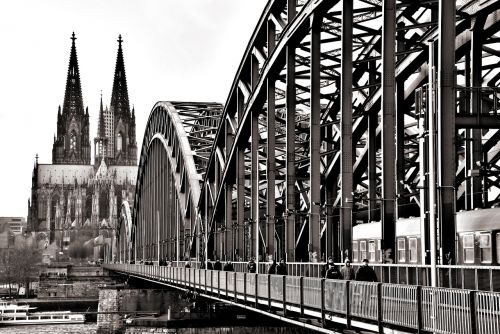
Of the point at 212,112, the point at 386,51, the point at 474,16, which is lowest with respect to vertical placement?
the point at 386,51

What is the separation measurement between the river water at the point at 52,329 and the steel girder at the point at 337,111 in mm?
43883

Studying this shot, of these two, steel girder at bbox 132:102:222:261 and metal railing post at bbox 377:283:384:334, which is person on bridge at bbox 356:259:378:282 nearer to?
metal railing post at bbox 377:283:384:334

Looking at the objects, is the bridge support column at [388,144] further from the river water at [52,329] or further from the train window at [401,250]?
the river water at [52,329]

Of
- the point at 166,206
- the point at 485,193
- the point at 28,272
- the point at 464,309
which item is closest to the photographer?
the point at 464,309

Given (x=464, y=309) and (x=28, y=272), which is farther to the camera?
(x=28, y=272)

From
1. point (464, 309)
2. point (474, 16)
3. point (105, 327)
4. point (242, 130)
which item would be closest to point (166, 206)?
point (105, 327)

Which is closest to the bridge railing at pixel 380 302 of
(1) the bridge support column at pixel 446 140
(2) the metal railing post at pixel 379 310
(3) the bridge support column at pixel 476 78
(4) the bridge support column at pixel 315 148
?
(2) the metal railing post at pixel 379 310

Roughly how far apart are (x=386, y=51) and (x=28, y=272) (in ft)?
535

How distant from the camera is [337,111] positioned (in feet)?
152

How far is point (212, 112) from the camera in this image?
81.1m

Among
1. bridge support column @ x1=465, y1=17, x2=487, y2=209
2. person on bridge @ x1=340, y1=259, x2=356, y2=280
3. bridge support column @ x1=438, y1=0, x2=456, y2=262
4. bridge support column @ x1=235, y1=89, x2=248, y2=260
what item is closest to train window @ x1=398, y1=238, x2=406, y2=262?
bridge support column @ x1=465, y1=17, x2=487, y2=209

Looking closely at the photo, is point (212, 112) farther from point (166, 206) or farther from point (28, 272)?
point (28, 272)

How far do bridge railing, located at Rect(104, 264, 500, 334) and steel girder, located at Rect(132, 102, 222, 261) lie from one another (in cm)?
3538

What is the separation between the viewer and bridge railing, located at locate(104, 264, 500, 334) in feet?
50.1
